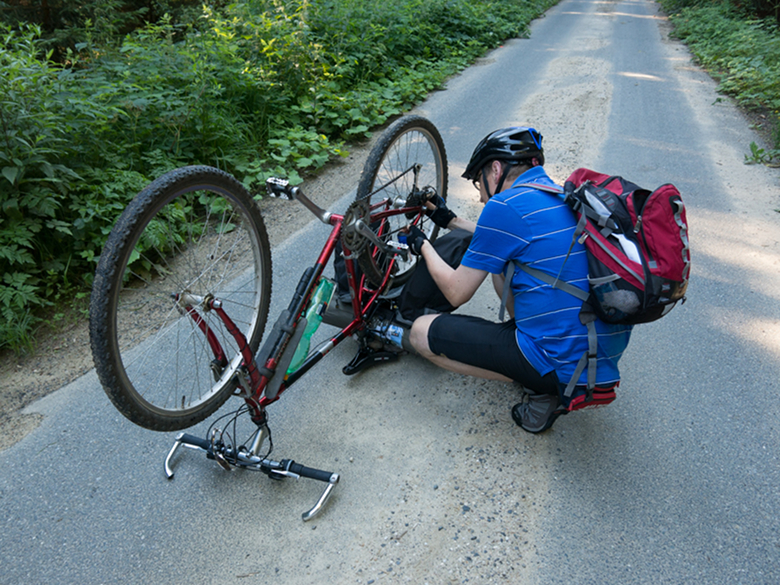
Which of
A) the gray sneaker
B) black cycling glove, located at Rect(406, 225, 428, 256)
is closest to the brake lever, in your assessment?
black cycling glove, located at Rect(406, 225, 428, 256)

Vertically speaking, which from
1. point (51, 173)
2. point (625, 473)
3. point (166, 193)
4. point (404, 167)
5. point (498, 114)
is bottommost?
point (625, 473)


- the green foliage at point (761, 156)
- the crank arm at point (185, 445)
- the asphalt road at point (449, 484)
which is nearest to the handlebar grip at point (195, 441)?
the crank arm at point (185, 445)

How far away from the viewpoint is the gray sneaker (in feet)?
8.04

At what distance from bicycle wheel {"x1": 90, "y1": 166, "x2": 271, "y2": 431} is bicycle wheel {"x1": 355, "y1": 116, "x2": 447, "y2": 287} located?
641 millimetres

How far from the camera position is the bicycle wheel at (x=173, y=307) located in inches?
65.9

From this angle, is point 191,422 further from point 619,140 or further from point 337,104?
point 619,140

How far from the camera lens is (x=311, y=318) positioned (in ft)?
7.74

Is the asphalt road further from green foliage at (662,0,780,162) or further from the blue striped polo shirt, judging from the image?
green foliage at (662,0,780,162)

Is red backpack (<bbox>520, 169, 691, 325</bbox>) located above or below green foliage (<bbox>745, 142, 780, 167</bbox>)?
above

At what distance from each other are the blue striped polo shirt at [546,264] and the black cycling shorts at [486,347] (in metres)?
0.07

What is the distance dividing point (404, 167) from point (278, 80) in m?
3.11

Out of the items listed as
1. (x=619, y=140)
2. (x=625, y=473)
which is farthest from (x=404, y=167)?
(x=619, y=140)

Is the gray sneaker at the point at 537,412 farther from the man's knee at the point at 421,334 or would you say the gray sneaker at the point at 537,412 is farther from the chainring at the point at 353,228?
the chainring at the point at 353,228

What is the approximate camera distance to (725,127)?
6.32m
